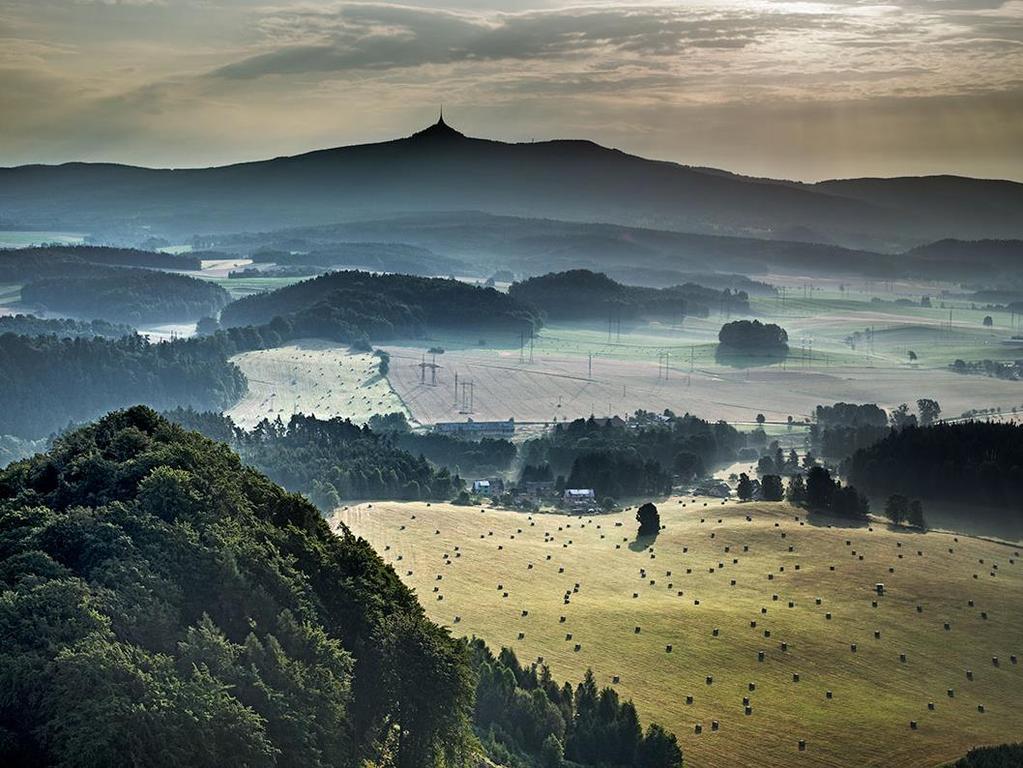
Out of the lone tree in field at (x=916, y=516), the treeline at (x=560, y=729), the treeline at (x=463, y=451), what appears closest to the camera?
the treeline at (x=560, y=729)

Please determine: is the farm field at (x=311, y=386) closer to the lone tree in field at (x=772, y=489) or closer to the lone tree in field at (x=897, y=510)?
the lone tree in field at (x=772, y=489)

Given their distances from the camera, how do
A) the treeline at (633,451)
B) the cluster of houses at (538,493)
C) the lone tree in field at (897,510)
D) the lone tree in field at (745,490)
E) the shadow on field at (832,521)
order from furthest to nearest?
the treeline at (633,451) < the cluster of houses at (538,493) < the lone tree in field at (745,490) < the lone tree in field at (897,510) < the shadow on field at (832,521)

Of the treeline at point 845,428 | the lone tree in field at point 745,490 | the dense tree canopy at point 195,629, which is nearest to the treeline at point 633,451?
the lone tree in field at point 745,490

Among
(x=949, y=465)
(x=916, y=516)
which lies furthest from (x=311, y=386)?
(x=916, y=516)

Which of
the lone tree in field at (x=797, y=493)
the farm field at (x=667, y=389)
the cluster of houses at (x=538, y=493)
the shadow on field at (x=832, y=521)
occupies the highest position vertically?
the lone tree in field at (x=797, y=493)

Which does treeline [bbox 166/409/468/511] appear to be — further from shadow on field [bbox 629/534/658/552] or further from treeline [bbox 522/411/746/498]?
shadow on field [bbox 629/534/658/552]

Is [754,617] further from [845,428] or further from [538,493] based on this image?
[845,428]

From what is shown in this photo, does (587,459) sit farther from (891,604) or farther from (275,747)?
(275,747)

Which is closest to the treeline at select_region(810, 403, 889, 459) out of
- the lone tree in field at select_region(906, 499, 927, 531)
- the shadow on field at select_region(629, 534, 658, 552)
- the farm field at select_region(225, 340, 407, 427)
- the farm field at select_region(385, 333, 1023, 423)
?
the farm field at select_region(385, 333, 1023, 423)
